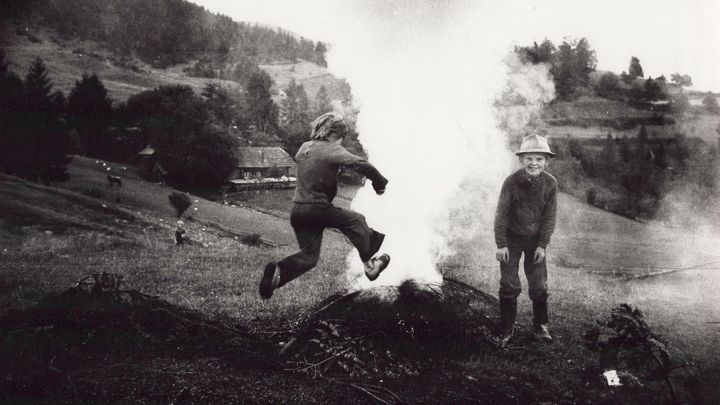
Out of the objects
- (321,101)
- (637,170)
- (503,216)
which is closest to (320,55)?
(321,101)

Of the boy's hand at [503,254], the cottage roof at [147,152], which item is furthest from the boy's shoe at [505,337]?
the cottage roof at [147,152]

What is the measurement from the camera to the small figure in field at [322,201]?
4.58 metres

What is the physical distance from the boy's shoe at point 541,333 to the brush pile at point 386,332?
0.54 meters

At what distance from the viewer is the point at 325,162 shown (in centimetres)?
471

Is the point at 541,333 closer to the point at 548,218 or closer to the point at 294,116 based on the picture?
the point at 548,218

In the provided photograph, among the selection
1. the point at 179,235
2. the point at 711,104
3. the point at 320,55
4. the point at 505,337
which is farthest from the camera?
the point at 711,104

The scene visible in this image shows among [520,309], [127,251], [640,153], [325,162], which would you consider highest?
[640,153]

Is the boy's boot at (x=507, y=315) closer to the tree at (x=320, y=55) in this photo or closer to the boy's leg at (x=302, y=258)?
the boy's leg at (x=302, y=258)

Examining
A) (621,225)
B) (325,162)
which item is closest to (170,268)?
(325,162)

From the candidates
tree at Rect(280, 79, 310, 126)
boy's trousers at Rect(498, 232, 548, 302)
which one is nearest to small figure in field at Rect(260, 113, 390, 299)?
boy's trousers at Rect(498, 232, 548, 302)

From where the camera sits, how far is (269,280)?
435cm

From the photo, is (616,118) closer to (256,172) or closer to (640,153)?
(640,153)

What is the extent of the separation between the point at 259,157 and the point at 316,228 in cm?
1164

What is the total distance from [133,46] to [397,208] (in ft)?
38.8
